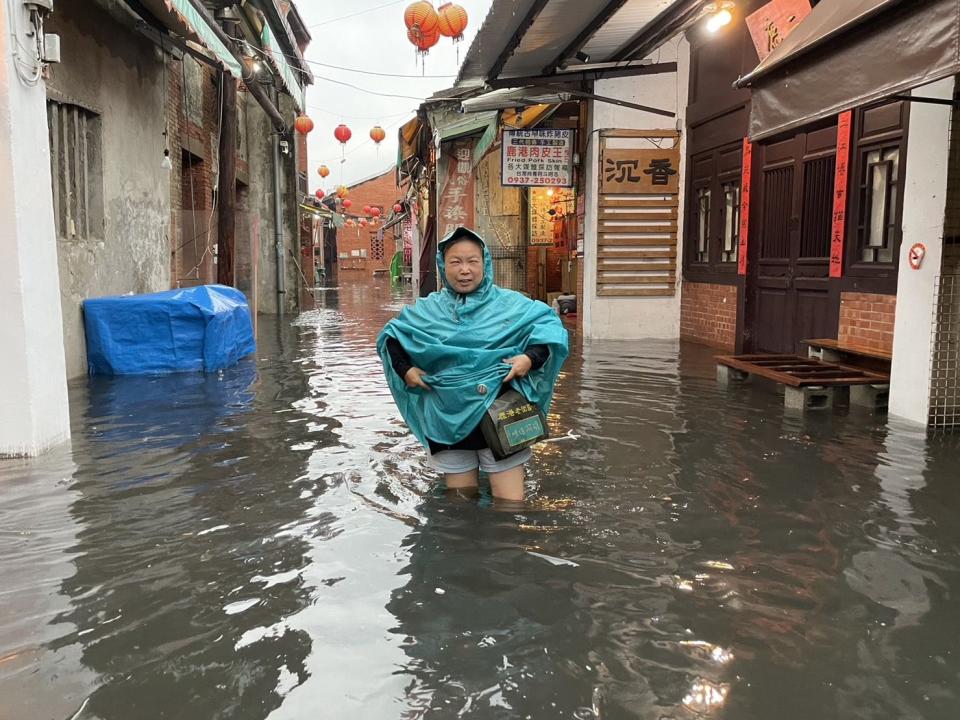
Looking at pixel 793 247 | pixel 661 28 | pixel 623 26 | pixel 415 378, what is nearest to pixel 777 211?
pixel 793 247

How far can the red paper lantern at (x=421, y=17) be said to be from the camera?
41.9ft

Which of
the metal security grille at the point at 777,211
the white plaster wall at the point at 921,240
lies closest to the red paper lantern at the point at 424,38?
the metal security grille at the point at 777,211

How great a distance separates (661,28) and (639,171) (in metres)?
2.93

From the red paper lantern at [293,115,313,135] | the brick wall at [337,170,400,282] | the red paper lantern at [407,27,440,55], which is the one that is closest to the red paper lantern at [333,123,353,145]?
the red paper lantern at [293,115,313,135]

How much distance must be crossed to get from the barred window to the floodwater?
3.53 meters

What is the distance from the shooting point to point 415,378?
160 inches

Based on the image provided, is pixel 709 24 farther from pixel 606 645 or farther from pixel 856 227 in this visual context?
pixel 606 645

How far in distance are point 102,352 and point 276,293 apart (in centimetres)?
1010

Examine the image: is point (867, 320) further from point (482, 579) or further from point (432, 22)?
point (432, 22)

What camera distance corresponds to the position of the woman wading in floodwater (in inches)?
158

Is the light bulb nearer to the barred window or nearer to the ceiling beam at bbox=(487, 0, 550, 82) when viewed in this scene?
the ceiling beam at bbox=(487, 0, 550, 82)

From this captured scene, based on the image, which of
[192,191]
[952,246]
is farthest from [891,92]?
[192,191]

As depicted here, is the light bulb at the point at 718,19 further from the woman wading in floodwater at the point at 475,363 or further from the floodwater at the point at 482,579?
the woman wading in floodwater at the point at 475,363

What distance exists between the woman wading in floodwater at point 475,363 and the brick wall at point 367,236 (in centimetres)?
5332
